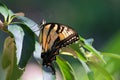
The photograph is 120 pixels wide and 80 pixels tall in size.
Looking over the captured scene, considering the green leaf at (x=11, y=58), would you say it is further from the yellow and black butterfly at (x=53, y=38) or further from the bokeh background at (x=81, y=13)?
the bokeh background at (x=81, y=13)

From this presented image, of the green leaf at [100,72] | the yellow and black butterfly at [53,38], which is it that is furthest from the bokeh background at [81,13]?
the yellow and black butterfly at [53,38]

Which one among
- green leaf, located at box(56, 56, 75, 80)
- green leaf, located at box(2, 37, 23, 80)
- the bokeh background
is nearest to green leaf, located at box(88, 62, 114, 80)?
green leaf, located at box(56, 56, 75, 80)

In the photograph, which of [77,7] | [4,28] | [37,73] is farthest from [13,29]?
[77,7]

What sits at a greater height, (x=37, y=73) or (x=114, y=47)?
(x=114, y=47)

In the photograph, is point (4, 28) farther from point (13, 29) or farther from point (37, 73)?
point (37, 73)

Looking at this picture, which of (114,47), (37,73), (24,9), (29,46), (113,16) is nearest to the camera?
(29,46)

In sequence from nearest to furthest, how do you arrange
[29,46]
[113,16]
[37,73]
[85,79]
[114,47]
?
[29,46] < [85,79] < [114,47] < [37,73] < [113,16]

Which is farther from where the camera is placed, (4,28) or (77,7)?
(77,7)

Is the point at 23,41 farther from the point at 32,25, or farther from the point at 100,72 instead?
the point at 100,72
